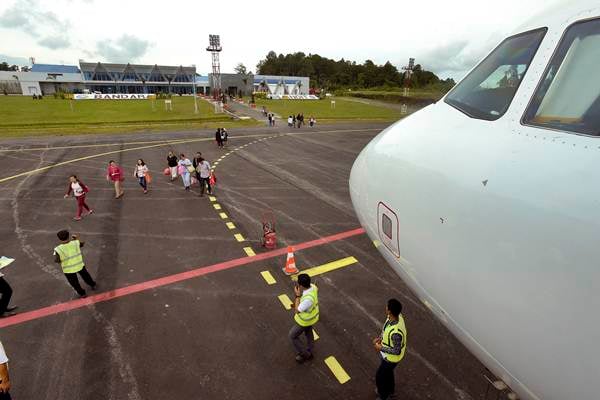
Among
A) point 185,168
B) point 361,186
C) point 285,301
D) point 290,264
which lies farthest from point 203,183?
point 361,186

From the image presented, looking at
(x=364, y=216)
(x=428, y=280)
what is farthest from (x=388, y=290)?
(x=428, y=280)

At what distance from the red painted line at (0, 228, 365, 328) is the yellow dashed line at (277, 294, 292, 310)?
1.66 metres

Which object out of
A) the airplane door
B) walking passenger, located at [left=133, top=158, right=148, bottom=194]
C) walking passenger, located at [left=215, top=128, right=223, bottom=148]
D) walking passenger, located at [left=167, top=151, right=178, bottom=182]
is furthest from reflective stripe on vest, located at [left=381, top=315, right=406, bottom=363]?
walking passenger, located at [left=215, top=128, right=223, bottom=148]

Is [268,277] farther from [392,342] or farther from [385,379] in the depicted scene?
[392,342]

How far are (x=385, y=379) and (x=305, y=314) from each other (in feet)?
4.52

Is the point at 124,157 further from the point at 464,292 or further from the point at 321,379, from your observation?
the point at 464,292

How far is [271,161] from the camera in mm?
20531

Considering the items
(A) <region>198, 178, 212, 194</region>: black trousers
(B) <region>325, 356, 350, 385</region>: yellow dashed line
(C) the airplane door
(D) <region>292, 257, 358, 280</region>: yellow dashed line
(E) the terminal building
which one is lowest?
(B) <region>325, 356, 350, 385</region>: yellow dashed line

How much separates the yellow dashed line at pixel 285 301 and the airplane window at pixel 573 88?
544 centimetres

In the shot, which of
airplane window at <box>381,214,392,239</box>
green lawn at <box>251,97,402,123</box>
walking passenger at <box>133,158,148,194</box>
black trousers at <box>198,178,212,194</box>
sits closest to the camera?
airplane window at <box>381,214,392,239</box>

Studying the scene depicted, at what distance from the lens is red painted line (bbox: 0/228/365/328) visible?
6.50 meters

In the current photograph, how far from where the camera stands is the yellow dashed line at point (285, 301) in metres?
6.77

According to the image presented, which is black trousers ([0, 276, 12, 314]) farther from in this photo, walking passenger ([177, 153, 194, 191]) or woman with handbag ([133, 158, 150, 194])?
walking passenger ([177, 153, 194, 191])

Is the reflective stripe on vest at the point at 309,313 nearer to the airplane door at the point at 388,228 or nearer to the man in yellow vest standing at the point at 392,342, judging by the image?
the man in yellow vest standing at the point at 392,342
